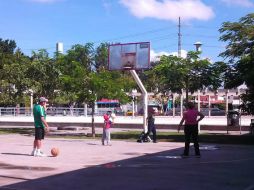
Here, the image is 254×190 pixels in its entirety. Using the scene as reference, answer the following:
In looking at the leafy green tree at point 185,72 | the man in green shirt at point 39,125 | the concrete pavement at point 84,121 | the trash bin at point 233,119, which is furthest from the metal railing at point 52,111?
the man in green shirt at point 39,125

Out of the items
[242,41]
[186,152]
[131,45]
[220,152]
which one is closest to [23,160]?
[186,152]

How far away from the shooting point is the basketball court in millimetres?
10367

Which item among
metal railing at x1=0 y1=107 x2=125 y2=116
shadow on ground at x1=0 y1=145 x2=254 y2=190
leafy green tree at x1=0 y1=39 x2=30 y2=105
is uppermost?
leafy green tree at x1=0 y1=39 x2=30 y2=105

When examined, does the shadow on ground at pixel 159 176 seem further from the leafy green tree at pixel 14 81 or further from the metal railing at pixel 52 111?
the metal railing at pixel 52 111

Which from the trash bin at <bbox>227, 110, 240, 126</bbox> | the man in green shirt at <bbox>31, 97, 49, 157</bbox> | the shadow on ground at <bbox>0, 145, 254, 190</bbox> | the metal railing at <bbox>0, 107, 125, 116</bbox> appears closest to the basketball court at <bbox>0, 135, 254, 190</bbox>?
the shadow on ground at <bbox>0, 145, 254, 190</bbox>

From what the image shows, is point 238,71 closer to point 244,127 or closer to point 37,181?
point 244,127

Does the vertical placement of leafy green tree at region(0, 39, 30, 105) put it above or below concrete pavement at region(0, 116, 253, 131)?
above

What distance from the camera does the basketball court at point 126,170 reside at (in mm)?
10367

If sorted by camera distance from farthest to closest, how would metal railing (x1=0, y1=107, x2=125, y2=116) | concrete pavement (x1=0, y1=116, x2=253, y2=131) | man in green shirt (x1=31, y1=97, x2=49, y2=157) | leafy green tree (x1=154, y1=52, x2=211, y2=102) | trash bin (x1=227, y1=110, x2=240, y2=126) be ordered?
metal railing (x1=0, y1=107, x2=125, y2=116) → concrete pavement (x1=0, y1=116, x2=253, y2=131) → trash bin (x1=227, y1=110, x2=240, y2=126) → leafy green tree (x1=154, y1=52, x2=211, y2=102) → man in green shirt (x1=31, y1=97, x2=49, y2=157)

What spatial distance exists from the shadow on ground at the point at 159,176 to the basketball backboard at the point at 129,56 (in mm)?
9456

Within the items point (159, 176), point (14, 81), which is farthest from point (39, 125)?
point (14, 81)

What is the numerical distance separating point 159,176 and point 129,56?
14081 mm

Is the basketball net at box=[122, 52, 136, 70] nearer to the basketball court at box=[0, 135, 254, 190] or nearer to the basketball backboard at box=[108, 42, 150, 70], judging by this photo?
the basketball backboard at box=[108, 42, 150, 70]

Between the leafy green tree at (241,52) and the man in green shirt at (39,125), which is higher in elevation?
the leafy green tree at (241,52)
